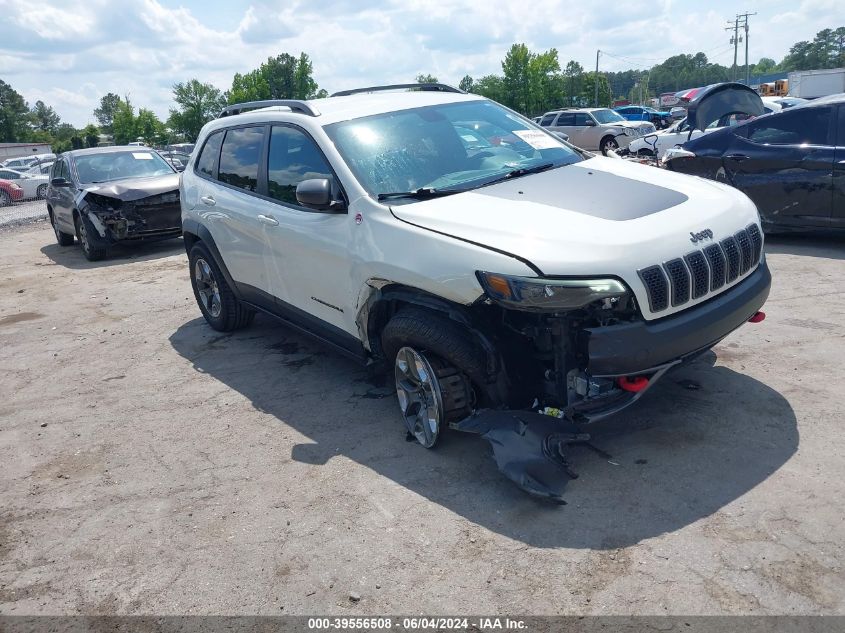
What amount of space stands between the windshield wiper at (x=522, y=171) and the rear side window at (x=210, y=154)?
2.84m

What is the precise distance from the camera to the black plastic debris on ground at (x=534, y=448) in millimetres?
3566

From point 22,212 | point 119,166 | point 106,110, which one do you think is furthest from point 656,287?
point 106,110

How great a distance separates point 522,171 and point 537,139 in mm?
647

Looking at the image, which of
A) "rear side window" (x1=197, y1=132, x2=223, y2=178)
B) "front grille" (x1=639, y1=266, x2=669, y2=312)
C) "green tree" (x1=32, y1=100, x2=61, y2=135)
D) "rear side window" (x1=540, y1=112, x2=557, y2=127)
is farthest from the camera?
"green tree" (x1=32, y1=100, x2=61, y2=135)

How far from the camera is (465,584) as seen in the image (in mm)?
3059

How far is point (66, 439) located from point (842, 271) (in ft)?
22.6

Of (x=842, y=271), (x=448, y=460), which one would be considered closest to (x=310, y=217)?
(x=448, y=460)

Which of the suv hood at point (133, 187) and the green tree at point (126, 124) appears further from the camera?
the green tree at point (126, 124)

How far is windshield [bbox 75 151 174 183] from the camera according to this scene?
1252 centimetres

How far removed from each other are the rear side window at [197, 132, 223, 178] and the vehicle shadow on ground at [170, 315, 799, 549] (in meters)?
2.07

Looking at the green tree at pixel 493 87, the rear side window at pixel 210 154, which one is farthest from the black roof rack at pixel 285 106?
the green tree at pixel 493 87

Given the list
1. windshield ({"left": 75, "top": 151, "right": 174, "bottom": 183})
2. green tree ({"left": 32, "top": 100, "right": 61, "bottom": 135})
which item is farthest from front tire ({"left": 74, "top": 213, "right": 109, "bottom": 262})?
green tree ({"left": 32, "top": 100, "right": 61, "bottom": 135})

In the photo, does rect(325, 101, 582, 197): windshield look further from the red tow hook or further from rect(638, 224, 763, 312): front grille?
the red tow hook

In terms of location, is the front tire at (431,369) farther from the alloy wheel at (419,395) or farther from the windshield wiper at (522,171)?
the windshield wiper at (522,171)
